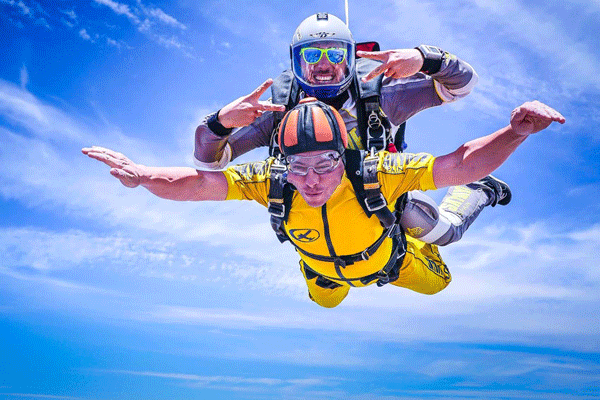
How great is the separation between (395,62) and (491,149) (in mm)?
1164

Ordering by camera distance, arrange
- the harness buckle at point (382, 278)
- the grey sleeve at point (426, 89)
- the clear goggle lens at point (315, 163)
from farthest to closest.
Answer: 1. the harness buckle at point (382, 278)
2. the grey sleeve at point (426, 89)
3. the clear goggle lens at point (315, 163)

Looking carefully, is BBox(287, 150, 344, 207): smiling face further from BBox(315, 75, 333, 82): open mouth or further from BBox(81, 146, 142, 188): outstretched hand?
BBox(81, 146, 142, 188): outstretched hand

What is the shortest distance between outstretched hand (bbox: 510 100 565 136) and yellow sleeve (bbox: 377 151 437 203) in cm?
77

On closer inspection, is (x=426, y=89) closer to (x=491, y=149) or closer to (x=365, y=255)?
(x=491, y=149)

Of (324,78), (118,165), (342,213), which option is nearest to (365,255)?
(342,213)

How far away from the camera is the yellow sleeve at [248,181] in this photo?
499cm

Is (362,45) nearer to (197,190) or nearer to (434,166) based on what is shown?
(434,166)

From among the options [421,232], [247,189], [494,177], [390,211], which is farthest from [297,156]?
[494,177]

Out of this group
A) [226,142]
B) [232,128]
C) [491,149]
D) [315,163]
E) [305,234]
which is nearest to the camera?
[491,149]

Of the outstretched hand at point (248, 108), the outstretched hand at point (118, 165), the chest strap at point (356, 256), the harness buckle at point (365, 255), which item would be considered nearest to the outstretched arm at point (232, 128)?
the outstretched hand at point (248, 108)

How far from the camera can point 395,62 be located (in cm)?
488

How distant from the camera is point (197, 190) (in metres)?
4.89

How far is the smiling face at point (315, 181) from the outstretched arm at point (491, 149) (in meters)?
0.81

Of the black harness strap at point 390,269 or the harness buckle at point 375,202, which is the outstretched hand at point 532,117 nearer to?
the harness buckle at point 375,202
